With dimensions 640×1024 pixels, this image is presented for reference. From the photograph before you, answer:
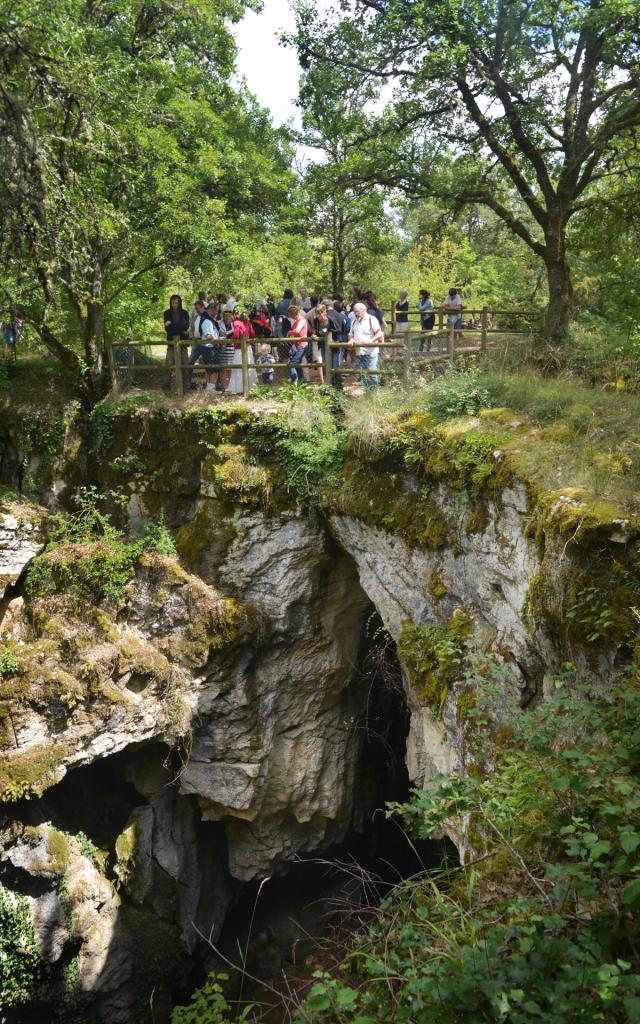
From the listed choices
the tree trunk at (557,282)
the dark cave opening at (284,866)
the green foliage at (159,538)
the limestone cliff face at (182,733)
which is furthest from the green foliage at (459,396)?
the green foliage at (159,538)

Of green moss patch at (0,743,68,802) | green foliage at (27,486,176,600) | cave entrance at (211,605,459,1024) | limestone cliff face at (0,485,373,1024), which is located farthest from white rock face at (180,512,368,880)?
green moss patch at (0,743,68,802)

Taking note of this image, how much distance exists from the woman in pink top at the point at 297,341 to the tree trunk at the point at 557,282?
4.05 meters

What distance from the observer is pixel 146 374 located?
13.8m

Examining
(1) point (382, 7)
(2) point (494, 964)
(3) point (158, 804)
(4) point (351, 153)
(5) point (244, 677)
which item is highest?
(1) point (382, 7)

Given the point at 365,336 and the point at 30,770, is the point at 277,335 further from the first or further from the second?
the point at 30,770

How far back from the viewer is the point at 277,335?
1373 cm

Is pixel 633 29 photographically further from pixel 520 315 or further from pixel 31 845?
pixel 31 845

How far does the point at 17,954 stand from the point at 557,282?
42.2ft

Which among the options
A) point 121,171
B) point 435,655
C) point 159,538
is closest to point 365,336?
point 121,171

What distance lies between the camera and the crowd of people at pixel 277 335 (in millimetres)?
11500

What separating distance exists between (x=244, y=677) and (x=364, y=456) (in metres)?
4.03

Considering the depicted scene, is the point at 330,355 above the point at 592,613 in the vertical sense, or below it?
above

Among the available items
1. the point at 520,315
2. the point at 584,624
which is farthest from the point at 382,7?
the point at 584,624

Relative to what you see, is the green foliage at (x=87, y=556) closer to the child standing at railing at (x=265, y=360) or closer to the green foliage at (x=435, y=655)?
the child standing at railing at (x=265, y=360)
